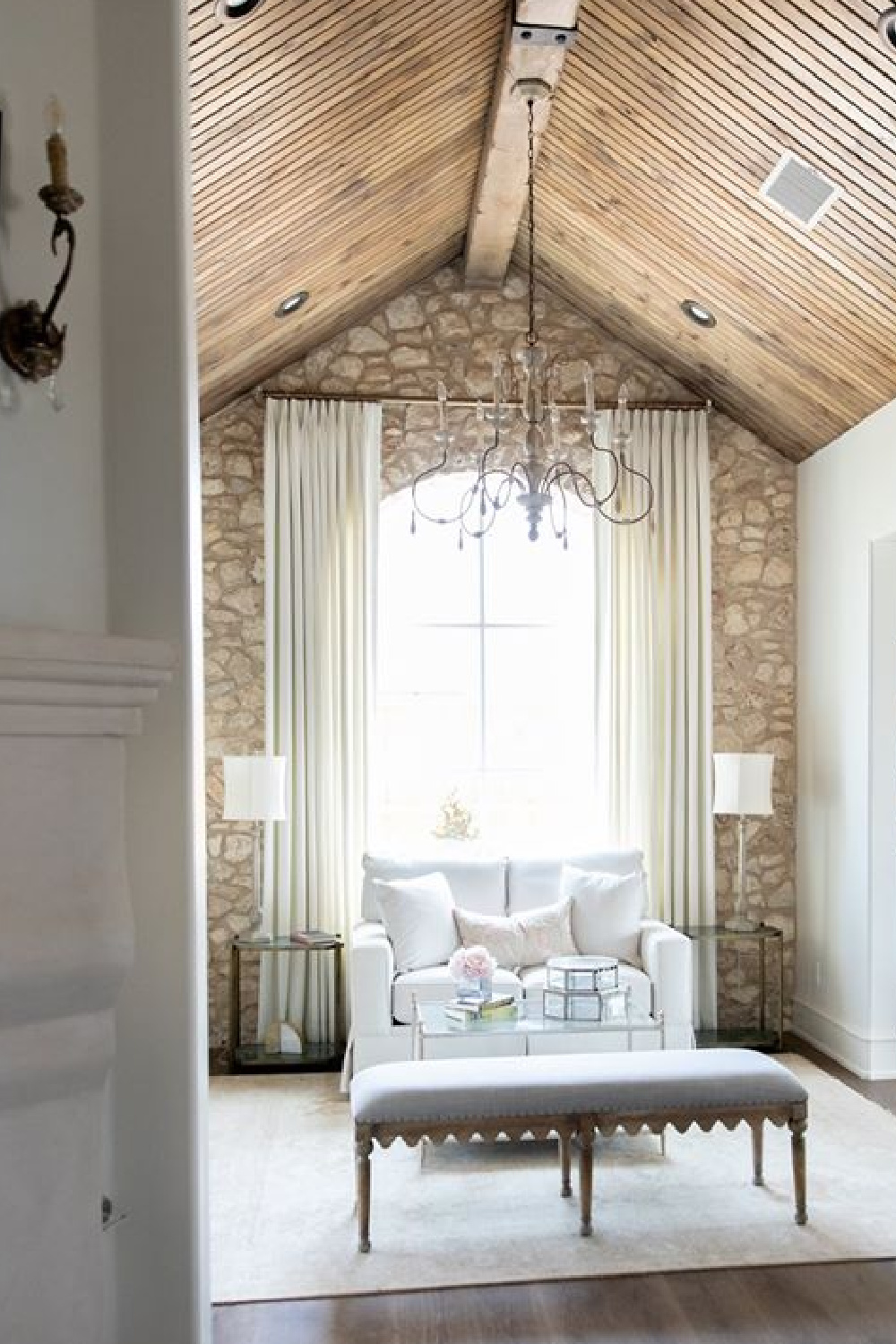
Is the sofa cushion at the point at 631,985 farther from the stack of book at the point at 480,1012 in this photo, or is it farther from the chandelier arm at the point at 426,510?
the chandelier arm at the point at 426,510

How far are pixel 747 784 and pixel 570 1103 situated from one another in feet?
8.62

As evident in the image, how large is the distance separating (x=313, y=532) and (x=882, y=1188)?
3.98 meters

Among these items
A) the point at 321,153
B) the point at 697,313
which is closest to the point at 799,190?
the point at 697,313

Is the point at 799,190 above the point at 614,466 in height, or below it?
above

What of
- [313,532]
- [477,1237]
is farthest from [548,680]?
[477,1237]

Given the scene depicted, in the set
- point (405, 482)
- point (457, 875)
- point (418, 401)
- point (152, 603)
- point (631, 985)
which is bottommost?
point (631, 985)

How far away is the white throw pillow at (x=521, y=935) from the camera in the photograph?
19.4 ft

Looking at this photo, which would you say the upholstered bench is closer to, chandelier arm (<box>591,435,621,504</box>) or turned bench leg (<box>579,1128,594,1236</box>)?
turned bench leg (<box>579,1128,594,1236</box>)

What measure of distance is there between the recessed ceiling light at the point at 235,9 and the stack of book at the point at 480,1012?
3.43 m

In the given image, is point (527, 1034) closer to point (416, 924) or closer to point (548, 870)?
point (416, 924)

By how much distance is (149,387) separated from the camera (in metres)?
2.20

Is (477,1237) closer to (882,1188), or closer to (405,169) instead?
(882,1188)

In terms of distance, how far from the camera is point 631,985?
18.6 ft

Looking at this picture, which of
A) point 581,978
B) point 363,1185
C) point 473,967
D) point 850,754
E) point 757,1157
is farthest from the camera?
point 850,754
